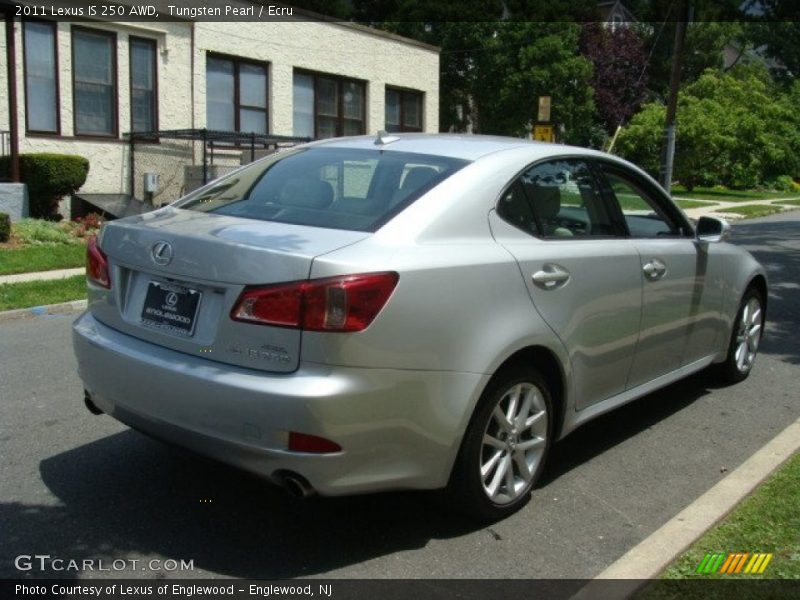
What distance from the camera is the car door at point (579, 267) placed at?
4.11 metres

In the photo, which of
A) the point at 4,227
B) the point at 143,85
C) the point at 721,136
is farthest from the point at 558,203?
the point at 721,136

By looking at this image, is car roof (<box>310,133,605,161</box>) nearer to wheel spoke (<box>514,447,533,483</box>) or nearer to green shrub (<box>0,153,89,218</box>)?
wheel spoke (<box>514,447,533,483</box>)

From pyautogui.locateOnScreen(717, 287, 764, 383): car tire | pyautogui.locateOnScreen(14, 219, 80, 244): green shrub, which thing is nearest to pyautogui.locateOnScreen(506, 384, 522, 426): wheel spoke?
pyautogui.locateOnScreen(717, 287, 764, 383): car tire

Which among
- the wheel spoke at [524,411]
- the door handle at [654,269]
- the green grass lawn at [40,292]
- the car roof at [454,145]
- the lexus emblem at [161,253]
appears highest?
the car roof at [454,145]

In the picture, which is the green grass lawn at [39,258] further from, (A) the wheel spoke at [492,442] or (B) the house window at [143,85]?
(A) the wheel spoke at [492,442]

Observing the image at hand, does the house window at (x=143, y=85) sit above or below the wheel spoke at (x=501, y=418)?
above

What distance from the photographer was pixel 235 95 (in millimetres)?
20359

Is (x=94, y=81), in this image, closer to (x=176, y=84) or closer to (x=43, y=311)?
(x=176, y=84)

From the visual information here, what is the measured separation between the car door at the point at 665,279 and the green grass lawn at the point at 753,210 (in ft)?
70.6

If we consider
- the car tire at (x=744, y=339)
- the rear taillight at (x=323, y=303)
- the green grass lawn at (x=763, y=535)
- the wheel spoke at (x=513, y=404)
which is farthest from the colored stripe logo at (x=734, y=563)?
the car tire at (x=744, y=339)

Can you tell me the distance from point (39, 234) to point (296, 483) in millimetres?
11672

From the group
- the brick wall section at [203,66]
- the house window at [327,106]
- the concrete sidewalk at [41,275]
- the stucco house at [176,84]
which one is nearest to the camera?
the concrete sidewalk at [41,275]

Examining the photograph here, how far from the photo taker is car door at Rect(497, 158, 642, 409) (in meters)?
4.11

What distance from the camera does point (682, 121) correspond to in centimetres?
3359
